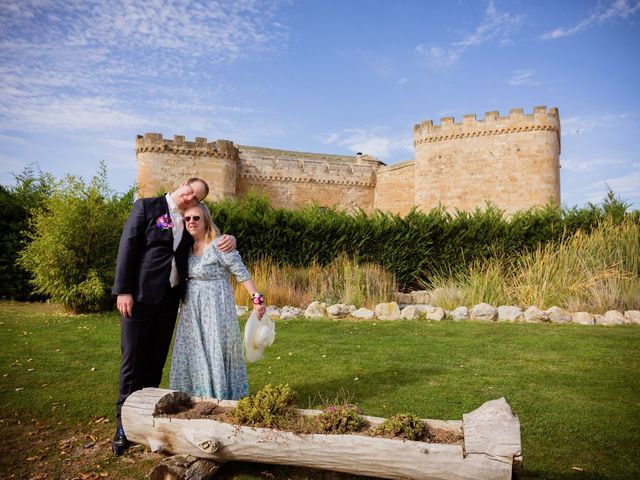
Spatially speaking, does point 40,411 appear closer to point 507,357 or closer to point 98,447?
point 98,447

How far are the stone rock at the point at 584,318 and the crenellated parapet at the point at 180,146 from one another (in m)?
20.4

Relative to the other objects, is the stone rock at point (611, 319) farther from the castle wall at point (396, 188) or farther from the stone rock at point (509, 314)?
the castle wall at point (396, 188)

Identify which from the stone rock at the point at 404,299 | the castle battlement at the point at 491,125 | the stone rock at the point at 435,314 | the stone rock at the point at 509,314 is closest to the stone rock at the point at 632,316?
the stone rock at the point at 509,314

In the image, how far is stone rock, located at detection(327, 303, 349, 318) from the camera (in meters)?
10.2

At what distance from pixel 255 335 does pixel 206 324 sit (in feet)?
1.44

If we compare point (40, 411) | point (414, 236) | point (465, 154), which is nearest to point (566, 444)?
point (40, 411)

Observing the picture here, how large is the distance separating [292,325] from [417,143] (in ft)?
67.2

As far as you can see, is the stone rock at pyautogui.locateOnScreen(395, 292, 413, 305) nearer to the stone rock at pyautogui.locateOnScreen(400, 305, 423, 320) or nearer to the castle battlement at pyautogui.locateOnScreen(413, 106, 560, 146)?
the stone rock at pyautogui.locateOnScreen(400, 305, 423, 320)

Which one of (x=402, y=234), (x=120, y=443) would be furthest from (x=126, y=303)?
(x=402, y=234)

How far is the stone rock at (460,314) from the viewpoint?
981 centimetres

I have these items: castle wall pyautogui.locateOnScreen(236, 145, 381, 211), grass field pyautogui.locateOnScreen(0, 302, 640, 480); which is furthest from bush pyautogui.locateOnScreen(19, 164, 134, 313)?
castle wall pyautogui.locateOnScreen(236, 145, 381, 211)

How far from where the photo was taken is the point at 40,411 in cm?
489

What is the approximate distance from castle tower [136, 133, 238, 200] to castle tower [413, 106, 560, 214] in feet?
35.6

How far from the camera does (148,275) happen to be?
13.7 feet
